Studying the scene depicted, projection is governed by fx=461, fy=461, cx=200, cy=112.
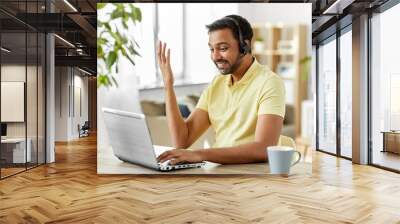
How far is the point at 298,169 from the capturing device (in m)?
5.64

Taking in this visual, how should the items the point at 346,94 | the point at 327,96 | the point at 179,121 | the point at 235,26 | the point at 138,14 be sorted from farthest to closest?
the point at 327,96 → the point at 346,94 → the point at 138,14 → the point at 235,26 → the point at 179,121

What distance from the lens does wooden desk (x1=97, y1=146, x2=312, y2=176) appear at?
17.9ft

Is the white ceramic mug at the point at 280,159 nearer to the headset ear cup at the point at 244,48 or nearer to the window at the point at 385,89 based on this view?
the headset ear cup at the point at 244,48

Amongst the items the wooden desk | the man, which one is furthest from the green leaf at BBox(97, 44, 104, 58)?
the wooden desk

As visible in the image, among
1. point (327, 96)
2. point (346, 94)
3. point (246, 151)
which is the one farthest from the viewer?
point (327, 96)

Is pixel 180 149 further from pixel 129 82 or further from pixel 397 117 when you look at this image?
pixel 397 117

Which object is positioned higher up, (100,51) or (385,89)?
(100,51)

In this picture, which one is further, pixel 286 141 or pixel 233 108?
pixel 286 141

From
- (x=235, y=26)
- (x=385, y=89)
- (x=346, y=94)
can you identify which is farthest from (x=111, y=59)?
(x=346, y=94)

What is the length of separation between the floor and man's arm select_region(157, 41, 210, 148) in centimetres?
52

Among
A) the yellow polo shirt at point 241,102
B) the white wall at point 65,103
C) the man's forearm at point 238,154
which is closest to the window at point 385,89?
the yellow polo shirt at point 241,102

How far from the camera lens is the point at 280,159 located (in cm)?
546

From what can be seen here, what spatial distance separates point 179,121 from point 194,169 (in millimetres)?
609

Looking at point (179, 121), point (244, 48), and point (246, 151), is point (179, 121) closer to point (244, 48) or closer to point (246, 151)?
point (246, 151)
